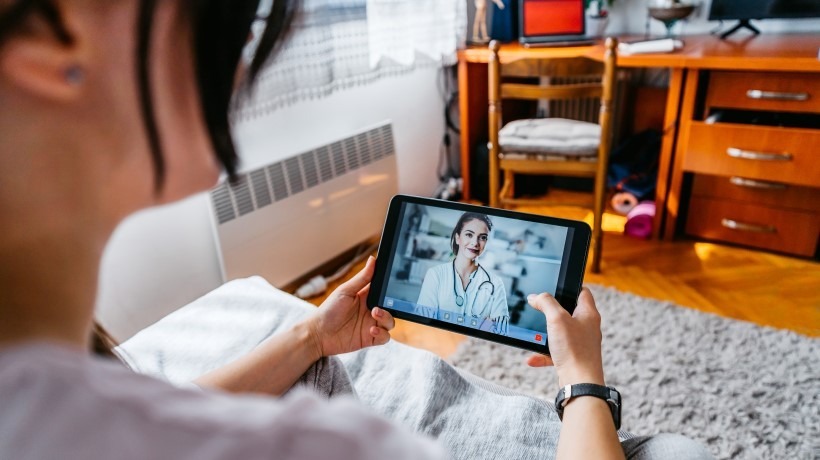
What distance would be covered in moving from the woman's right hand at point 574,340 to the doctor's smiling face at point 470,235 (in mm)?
133

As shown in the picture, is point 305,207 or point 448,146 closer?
point 305,207

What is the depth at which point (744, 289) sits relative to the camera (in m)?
1.92

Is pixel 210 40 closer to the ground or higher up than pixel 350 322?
higher up

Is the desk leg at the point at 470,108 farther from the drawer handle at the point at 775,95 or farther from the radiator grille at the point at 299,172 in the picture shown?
the drawer handle at the point at 775,95

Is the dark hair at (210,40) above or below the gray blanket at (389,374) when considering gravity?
above

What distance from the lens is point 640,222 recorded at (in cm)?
230

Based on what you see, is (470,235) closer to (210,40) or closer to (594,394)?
(594,394)

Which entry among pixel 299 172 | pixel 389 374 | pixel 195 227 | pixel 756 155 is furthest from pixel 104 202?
pixel 756 155

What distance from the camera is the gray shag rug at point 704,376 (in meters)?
1.35

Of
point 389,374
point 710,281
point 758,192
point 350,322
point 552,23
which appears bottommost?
point 710,281

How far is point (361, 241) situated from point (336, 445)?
1.98 meters

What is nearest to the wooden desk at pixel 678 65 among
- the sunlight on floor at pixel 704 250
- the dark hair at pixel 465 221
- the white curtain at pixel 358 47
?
the sunlight on floor at pixel 704 250

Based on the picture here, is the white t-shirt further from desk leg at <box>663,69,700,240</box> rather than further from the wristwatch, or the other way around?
desk leg at <box>663,69,700,240</box>

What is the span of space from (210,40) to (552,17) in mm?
2324
